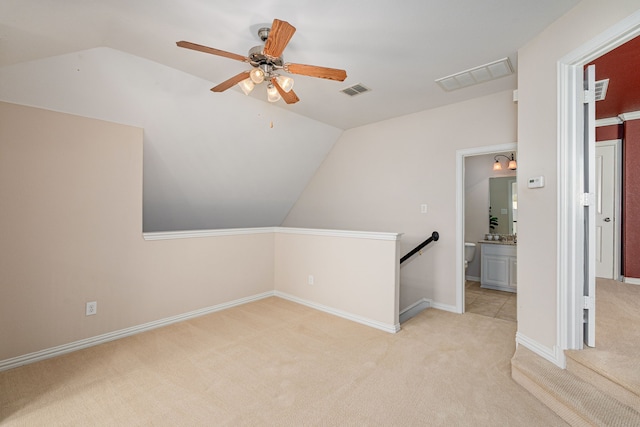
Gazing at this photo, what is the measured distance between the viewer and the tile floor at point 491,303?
3.58 m

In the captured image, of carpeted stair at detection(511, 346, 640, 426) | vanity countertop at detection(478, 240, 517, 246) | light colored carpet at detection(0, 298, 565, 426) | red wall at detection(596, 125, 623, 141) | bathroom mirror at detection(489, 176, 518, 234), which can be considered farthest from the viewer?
bathroom mirror at detection(489, 176, 518, 234)

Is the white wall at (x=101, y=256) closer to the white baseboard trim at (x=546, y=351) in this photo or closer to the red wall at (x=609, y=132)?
the white baseboard trim at (x=546, y=351)

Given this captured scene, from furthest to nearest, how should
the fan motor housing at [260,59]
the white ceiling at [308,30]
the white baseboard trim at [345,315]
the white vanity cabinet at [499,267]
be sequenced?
1. the white vanity cabinet at [499,267]
2. the white baseboard trim at [345,315]
3. the fan motor housing at [260,59]
4. the white ceiling at [308,30]

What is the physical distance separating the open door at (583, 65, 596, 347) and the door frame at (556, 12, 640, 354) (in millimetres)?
47

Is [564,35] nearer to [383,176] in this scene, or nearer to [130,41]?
[383,176]

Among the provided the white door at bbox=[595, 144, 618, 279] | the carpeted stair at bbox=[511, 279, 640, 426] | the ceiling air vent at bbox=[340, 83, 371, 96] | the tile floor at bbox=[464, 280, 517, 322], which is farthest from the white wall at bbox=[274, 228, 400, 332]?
the white door at bbox=[595, 144, 618, 279]

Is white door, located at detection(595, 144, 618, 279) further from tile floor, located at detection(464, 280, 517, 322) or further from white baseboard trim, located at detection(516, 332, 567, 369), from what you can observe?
white baseboard trim, located at detection(516, 332, 567, 369)

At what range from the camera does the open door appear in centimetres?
200

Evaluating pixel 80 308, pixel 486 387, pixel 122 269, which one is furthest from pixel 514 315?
pixel 80 308

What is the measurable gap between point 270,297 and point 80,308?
2206 millimetres

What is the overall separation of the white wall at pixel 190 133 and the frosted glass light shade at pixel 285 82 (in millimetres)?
1223

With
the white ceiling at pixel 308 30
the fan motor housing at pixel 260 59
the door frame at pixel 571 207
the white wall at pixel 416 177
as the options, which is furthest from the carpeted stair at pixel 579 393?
the fan motor housing at pixel 260 59

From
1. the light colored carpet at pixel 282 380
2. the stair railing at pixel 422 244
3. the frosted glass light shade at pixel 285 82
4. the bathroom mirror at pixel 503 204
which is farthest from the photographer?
the bathroom mirror at pixel 503 204

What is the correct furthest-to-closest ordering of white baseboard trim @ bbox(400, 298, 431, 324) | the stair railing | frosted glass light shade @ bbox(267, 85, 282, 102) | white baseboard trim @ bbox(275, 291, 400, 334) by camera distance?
white baseboard trim @ bbox(400, 298, 431, 324) → the stair railing → white baseboard trim @ bbox(275, 291, 400, 334) → frosted glass light shade @ bbox(267, 85, 282, 102)
